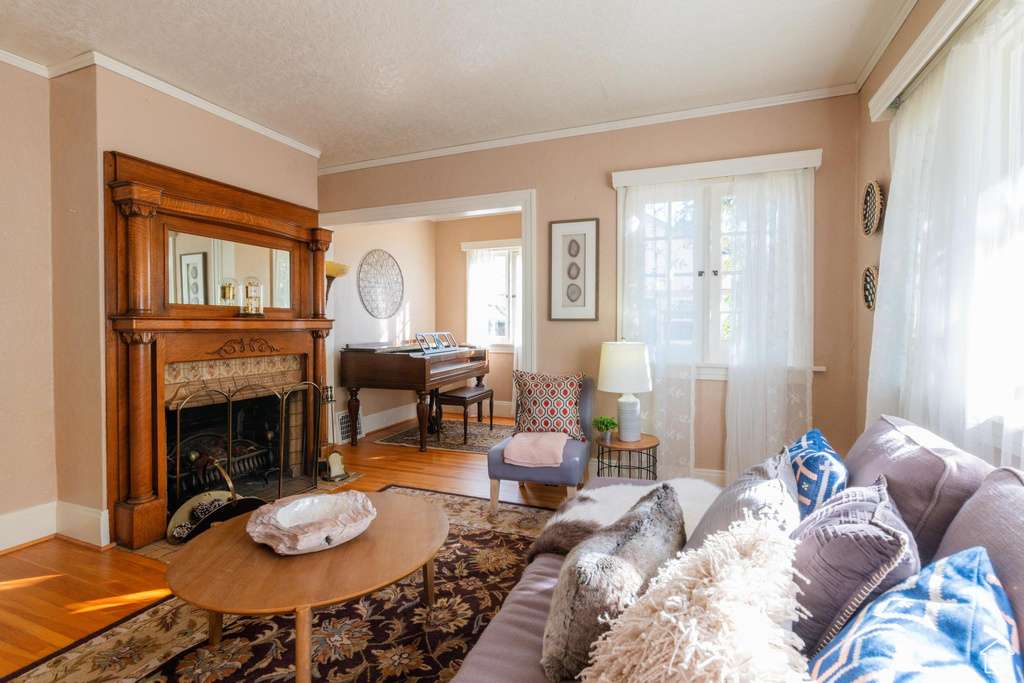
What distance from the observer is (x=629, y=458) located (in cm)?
349

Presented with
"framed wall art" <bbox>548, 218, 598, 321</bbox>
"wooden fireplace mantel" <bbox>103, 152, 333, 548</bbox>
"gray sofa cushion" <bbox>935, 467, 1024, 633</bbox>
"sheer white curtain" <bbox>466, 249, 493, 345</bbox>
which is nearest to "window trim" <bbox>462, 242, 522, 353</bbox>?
"sheer white curtain" <bbox>466, 249, 493, 345</bbox>

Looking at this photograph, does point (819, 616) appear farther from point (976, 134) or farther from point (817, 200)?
point (817, 200)

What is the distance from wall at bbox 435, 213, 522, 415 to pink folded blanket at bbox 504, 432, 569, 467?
3319 mm

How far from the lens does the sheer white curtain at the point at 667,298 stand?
132 inches

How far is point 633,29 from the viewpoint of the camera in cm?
245

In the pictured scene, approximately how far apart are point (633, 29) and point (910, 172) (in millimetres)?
1466

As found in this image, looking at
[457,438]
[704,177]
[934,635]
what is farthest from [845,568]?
[457,438]

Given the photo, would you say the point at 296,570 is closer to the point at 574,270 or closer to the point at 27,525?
the point at 27,525

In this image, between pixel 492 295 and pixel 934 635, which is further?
pixel 492 295

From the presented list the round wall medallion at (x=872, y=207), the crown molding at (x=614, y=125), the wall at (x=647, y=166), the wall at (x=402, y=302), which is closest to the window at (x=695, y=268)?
the wall at (x=647, y=166)

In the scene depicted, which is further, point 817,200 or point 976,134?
point 817,200

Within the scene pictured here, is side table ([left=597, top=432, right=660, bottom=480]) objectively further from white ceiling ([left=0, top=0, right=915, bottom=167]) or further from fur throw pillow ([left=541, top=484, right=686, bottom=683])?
white ceiling ([left=0, top=0, right=915, bottom=167])

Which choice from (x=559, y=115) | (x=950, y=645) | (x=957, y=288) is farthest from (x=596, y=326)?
(x=950, y=645)

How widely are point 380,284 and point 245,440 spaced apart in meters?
2.52
